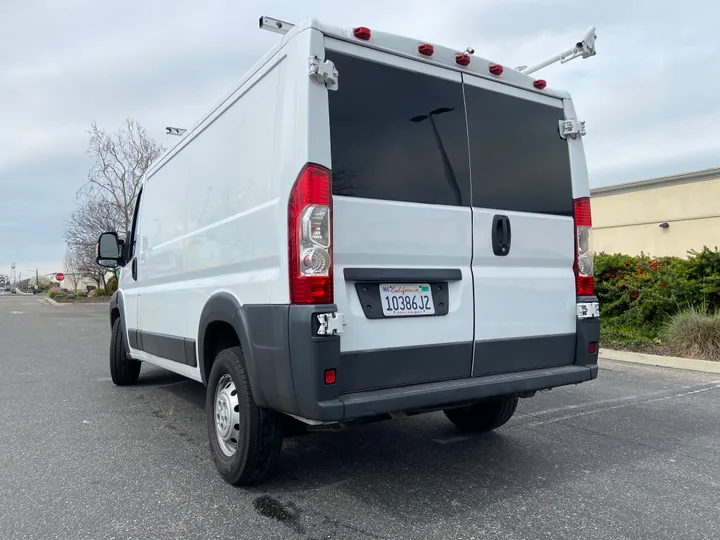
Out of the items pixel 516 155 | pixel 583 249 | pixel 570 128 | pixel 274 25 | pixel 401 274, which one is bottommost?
pixel 401 274

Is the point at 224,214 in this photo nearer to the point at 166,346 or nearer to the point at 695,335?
the point at 166,346

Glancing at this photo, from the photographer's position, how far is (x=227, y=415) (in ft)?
11.8

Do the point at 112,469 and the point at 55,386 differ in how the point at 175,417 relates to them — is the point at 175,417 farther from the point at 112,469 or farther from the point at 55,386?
the point at 55,386

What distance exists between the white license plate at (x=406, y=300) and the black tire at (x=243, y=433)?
0.92 metres

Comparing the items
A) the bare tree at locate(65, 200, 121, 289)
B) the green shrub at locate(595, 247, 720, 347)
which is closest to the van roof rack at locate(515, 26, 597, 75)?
the green shrub at locate(595, 247, 720, 347)

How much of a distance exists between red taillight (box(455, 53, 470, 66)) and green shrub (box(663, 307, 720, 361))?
675 cm

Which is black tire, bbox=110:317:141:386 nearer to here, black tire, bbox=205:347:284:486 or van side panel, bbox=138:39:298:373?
van side panel, bbox=138:39:298:373

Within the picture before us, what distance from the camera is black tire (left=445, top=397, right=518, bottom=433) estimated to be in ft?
14.8

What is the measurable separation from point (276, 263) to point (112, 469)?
2.07 m

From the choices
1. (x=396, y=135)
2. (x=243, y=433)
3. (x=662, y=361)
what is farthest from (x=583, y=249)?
(x=662, y=361)

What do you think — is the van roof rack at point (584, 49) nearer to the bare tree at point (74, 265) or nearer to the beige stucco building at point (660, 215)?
the beige stucco building at point (660, 215)

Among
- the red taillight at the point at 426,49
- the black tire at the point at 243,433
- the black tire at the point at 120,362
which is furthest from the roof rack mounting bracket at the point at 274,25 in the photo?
the black tire at the point at 120,362

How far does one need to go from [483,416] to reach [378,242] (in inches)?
86.1

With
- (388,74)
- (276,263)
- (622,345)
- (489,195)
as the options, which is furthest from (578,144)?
(622,345)
